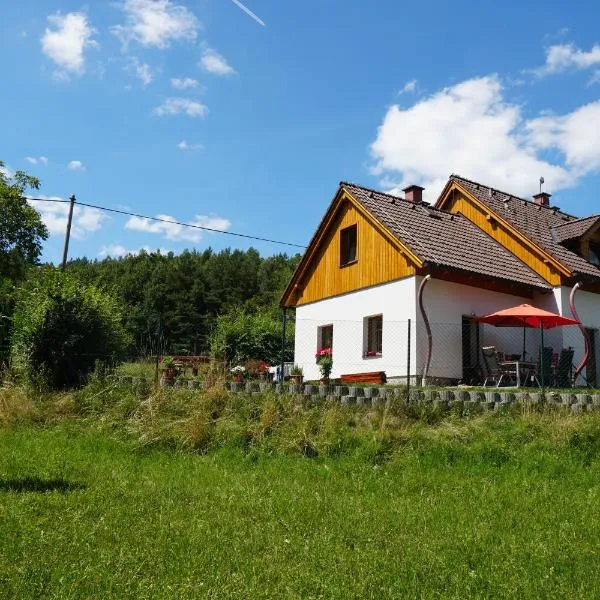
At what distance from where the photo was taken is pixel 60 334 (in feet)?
42.4

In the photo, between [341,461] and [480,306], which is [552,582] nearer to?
[341,461]

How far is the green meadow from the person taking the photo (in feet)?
13.9

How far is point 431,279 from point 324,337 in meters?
4.49

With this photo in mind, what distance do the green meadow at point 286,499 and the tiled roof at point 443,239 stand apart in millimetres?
7715

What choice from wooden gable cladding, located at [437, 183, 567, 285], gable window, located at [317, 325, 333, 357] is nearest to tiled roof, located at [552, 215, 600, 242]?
wooden gable cladding, located at [437, 183, 567, 285]

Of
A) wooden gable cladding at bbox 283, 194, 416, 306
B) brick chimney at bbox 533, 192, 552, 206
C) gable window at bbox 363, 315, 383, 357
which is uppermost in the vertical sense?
brick chimney at bbox 533, 192, 552, 206

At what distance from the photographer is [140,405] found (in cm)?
1027

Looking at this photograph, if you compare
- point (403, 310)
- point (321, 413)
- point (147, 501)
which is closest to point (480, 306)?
point (403, 310)

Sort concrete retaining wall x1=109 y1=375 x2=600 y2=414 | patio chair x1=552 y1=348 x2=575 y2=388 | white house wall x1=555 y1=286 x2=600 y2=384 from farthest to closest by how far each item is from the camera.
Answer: white house wall x1=555 y1=286 x2=600 y2=384 < patio chair x1=552 y1=348 x2=575 y2=388 < concrete retaining wall x1=109 y1=375 x2=600 y2=414

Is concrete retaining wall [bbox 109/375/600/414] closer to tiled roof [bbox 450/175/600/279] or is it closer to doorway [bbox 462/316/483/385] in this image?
doorway [bbox 462/316/483/385]

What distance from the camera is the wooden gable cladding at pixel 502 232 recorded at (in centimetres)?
1808

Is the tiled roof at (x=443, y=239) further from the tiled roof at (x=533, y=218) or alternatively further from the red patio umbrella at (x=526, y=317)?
the red patio umbrella at (x=526, y=317)

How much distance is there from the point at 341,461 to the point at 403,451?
2.87 feet

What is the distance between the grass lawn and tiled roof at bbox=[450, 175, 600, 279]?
10.4m
